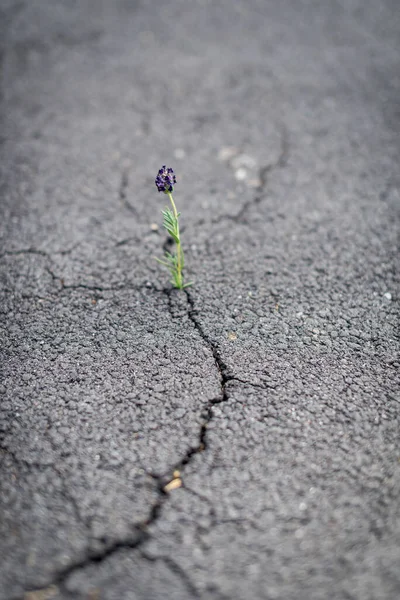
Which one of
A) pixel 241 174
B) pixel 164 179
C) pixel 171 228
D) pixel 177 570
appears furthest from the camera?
pixel 241 174

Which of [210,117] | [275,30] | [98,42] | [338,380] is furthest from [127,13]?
[338,380]

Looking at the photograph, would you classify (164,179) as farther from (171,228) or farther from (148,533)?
(148,533)

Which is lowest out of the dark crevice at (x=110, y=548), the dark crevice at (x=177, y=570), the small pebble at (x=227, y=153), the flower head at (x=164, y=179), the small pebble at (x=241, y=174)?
the dark crevice at (x=110, y=548)

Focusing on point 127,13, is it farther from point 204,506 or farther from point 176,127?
point 204,506

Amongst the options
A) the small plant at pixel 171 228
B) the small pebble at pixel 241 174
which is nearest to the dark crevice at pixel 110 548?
the small plant at pixel 171 228

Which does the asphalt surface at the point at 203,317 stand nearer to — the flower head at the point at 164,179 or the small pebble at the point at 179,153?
the small pebble at the point at 179,153

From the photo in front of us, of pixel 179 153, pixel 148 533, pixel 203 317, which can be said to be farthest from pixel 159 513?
pixel 179 153
